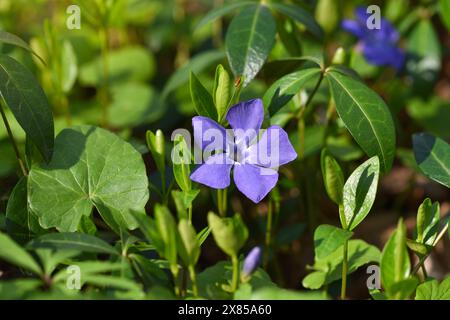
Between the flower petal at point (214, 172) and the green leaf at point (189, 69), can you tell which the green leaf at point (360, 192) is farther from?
the green leaf at point (189, 69)

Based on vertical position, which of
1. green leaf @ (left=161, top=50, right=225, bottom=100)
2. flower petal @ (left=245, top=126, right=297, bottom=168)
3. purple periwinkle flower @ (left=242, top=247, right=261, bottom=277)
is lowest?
purple periwinkle flower @ (left=242, top=247, right=261, bottom=277)

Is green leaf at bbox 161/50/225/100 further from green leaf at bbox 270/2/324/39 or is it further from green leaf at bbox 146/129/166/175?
green leaf at bbox 146/129/166/175

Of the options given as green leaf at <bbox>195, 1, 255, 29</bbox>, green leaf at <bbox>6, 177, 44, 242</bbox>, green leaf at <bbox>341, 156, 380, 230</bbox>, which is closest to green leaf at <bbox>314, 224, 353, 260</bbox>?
green leaf at <bbox>341, 156, 380, 230</bbox>

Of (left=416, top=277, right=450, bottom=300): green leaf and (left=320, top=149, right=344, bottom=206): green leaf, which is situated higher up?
(left=320, top=149, right=344, bottom=206): green leaf

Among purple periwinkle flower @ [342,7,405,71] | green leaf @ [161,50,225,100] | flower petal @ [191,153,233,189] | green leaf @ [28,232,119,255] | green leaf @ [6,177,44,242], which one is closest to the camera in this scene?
green leaf @ [28,232,119,255]

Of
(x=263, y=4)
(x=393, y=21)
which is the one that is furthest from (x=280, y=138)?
Result: (x=393, y=21)

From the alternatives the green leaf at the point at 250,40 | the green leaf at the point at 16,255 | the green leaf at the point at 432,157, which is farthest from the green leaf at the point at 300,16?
the green leaf at the point at 16,255

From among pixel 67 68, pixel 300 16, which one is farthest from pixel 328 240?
pixel 67 68
